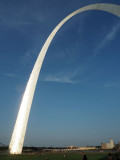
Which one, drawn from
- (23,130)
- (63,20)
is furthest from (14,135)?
(63,20)

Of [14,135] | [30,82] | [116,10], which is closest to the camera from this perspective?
[116,10]

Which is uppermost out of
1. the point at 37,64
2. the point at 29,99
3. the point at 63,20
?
the point at 63,20

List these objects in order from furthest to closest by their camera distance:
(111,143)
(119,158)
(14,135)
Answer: (111,143) < (14,135) < (119,158)

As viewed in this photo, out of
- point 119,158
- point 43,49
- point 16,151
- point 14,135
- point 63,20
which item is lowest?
point 119,158

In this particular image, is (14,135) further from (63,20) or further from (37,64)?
(63,20)

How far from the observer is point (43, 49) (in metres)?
33.5

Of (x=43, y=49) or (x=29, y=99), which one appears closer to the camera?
(x=29, y=99)

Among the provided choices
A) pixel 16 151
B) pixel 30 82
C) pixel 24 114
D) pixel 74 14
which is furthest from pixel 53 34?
pixel 16 151

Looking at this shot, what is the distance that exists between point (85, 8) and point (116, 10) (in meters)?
13.5

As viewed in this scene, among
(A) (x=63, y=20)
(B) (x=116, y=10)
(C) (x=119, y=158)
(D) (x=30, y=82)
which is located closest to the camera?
(C) (x=119, y=158)

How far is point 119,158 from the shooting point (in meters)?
13.5

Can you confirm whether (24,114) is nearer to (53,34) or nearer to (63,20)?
(53,34)

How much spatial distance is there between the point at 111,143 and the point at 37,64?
74.3 m

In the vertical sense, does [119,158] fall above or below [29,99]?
below
